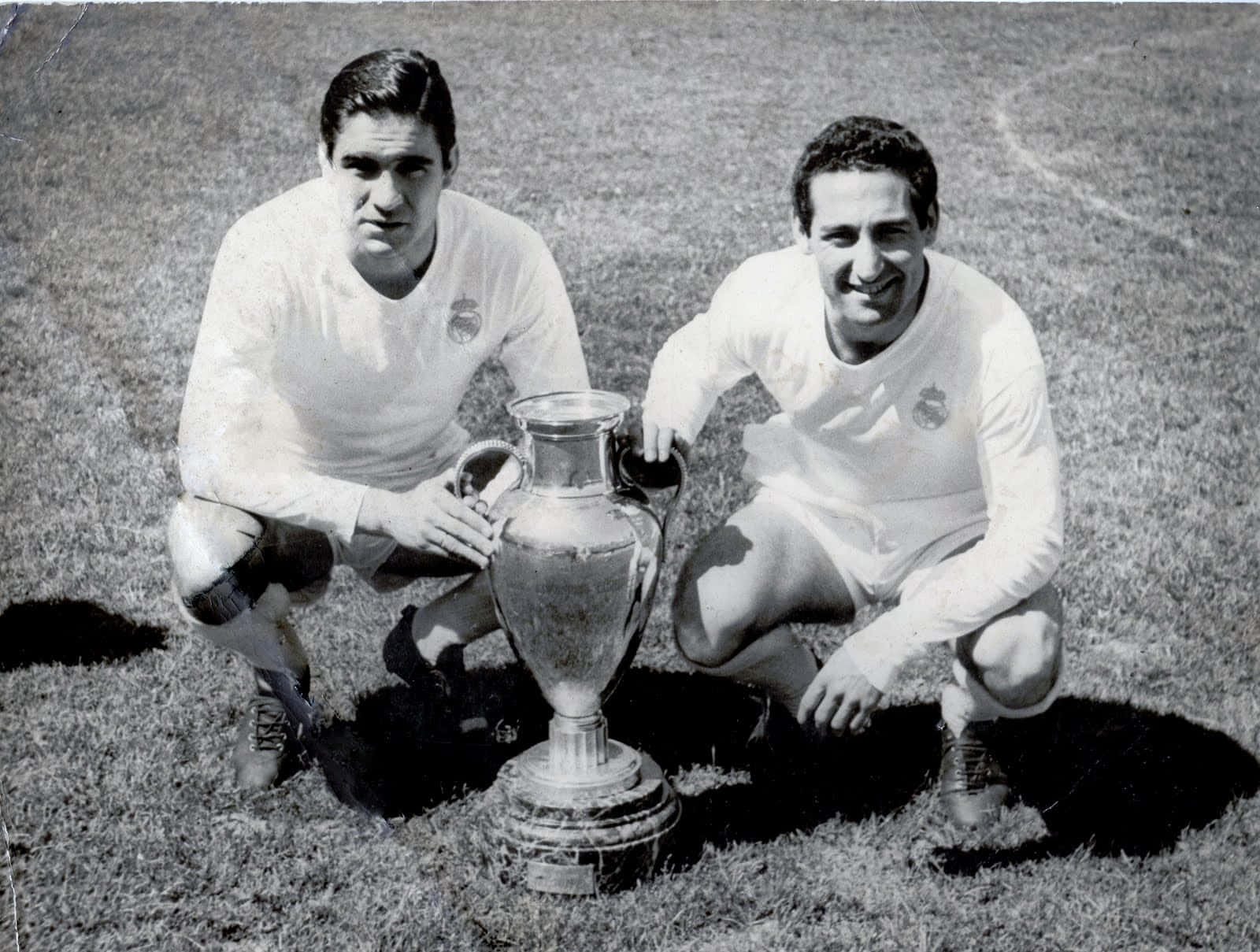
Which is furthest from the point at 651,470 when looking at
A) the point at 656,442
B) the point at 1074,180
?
the point at 1074,180

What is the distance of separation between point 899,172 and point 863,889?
4.96ft

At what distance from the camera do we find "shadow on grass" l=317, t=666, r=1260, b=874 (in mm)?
3043

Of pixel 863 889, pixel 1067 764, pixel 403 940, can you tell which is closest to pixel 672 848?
pixel 863 889

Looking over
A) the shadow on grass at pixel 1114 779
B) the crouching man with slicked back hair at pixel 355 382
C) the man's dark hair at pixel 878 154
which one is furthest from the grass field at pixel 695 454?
the man's dark hair at pixel 878 154

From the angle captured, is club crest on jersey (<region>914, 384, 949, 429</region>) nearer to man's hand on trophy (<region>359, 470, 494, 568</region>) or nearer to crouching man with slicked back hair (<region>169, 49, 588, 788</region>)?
crouching man with slicked back hair (<region>169, 49, 588, 788</region>)

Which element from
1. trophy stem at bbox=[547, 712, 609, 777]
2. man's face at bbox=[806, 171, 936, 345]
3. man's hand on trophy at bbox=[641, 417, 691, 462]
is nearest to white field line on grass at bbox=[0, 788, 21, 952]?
trophy stem at bbox=[547, 712, 609, 777]

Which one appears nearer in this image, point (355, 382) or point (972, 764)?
point (972, 764)

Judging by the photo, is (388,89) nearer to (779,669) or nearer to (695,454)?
(779,669)

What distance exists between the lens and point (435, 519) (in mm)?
2848

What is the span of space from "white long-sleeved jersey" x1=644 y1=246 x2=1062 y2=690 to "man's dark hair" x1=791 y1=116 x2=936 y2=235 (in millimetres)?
249

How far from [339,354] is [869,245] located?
4.29ft

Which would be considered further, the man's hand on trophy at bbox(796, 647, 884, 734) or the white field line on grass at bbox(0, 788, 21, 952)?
the man's hand on trophy at bbox(796, 647, 884, 734)

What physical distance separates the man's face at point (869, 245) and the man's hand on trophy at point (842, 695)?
30.5 inches

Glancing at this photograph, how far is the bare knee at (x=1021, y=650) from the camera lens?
117 inches
